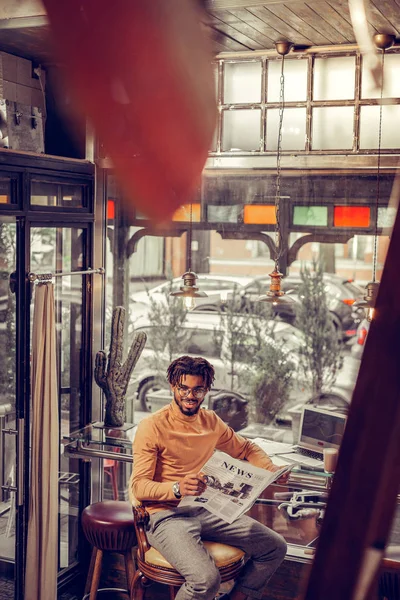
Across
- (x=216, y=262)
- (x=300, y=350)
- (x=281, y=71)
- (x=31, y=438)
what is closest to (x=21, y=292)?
(x=31, y=438)

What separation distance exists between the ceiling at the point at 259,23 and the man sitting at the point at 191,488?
161 centimetres

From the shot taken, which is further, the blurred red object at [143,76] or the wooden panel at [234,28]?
the wooden panel at [234,28]

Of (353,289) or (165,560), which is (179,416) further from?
(353,289)

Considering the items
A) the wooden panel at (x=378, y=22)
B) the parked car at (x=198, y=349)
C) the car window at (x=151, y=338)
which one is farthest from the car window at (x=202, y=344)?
the wooden panel at (x=378, y=22)

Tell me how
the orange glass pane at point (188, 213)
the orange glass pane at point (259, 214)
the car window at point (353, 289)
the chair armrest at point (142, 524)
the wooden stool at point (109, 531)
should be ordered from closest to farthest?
the chair armrest at point (142, 524), the wooden stool at point (109, 531), the car window at point (353, 289), the orange glass pane at point (259, 214), the orange glass pane at point (188, 213)

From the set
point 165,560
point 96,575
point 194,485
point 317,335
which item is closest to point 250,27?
point 317,335

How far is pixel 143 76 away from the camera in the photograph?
2355mm

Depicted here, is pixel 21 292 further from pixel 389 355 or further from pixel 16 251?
pixel 389 355

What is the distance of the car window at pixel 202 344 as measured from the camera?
4.48m

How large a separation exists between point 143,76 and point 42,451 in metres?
2.27

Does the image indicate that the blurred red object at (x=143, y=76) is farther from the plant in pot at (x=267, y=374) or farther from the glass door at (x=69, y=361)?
the plant in pot at (x=267, y=374)

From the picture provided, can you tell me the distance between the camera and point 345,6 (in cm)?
324

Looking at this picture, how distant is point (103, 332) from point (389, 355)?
14.6ft

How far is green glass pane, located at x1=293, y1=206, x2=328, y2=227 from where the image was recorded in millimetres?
4219
